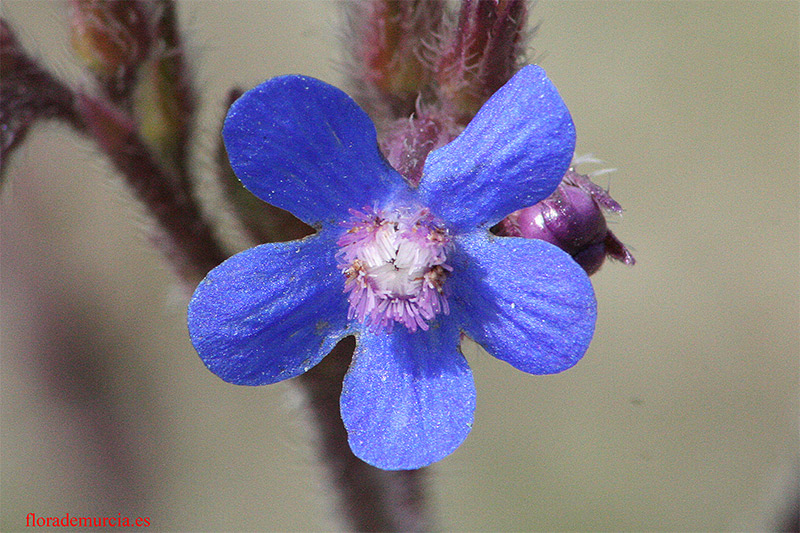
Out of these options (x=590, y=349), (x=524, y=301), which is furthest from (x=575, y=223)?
(x=590, y=349)

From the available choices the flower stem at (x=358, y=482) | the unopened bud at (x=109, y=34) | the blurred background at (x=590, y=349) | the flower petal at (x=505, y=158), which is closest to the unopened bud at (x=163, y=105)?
the unopened bud at (x=109, y=34)

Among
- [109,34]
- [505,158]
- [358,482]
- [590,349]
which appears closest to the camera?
[505,158]

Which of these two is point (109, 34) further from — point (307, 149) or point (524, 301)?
point (524, 301)

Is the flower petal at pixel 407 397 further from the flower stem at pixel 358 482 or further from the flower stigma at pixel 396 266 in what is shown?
the flower stem at pixel 358 482

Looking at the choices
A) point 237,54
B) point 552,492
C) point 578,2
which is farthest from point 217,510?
point 578,2

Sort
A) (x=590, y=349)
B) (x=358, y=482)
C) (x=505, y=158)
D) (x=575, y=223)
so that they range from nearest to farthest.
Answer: (x=505, y=158)
(x=575, y=223)
(x=358, y=482)
(x=590, y=349)

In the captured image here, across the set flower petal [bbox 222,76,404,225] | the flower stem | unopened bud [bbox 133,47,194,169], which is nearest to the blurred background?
the flower stem

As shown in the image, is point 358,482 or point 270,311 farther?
point 358,482
